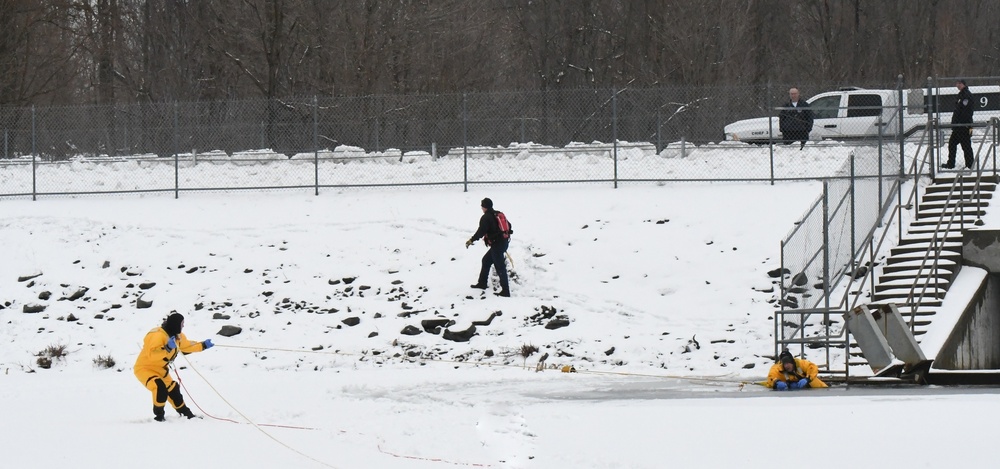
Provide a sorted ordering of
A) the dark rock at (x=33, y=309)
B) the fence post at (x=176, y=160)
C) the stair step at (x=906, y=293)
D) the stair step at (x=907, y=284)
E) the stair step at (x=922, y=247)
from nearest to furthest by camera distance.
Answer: the stair step at (x=906, y=293) → the stair step at (x=907, y=284) → the stair step at (x=922, y=247) → the dark rock at (x=33, y=309) → the fence post at (x=176, y=160)

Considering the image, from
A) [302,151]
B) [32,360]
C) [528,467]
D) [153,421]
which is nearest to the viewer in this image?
[528,467]

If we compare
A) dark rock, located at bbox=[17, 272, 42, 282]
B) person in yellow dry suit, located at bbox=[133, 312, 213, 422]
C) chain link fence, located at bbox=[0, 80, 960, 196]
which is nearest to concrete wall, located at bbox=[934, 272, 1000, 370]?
chain link fence, located at bbox=[0, 80, 960, 196]

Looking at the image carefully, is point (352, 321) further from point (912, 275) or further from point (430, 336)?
point (912, 275)

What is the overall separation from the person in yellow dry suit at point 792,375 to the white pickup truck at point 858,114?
12.9m

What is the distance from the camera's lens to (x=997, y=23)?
54.3m

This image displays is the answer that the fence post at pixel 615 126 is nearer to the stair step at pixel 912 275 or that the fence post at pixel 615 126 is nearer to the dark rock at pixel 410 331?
the dark rock at pixel 410 331

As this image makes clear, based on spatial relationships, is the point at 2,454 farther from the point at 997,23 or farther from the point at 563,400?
the point at 997,23

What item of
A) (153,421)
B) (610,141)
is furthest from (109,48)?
(153,421)

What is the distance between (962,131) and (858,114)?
749 cm

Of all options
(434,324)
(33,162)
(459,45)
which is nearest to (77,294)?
(33,162)

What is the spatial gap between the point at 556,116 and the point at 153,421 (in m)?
16.1

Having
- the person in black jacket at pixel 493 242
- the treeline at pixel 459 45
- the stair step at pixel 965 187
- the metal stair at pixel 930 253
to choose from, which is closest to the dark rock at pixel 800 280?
the metal stair at pixel 930 253

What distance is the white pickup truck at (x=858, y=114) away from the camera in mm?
28203

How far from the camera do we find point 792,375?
15.3 metres
